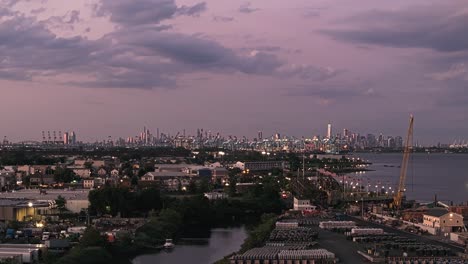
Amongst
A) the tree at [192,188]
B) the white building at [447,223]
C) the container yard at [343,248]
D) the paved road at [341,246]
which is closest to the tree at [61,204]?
the tree at [192,188]

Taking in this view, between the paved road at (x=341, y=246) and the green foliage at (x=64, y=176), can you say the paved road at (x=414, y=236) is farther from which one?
the green foliage at (x=64, y=176)

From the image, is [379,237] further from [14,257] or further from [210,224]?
[210,224]

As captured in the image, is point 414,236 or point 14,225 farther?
point 14,225

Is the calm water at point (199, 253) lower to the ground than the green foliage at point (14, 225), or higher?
lower

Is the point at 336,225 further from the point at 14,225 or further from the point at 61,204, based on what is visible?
the point at 61,204

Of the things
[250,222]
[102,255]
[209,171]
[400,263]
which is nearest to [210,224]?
[250,222]

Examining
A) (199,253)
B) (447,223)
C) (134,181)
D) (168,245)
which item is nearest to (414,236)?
(447,223)

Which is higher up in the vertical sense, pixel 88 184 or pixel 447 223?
pixel 447 223

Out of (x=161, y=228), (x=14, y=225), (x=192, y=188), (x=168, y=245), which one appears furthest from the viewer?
(x=192, y=188)
